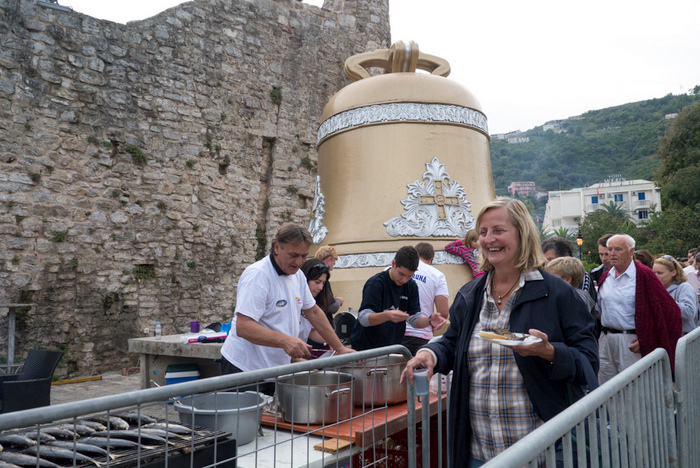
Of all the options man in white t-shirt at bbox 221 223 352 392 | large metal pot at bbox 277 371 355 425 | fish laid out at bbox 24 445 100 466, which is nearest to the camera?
fish laid out at bbox 24 445 100 466

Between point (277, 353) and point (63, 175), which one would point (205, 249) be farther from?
point (277, 353)

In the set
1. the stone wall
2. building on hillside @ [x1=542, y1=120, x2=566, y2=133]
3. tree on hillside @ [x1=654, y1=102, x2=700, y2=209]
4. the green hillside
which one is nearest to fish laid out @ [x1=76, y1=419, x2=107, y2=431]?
the stone wall

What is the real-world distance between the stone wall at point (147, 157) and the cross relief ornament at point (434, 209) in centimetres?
497

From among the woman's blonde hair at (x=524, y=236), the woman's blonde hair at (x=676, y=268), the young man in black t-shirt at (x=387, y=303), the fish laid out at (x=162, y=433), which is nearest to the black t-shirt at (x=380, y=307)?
the young man in black t-shirt at (x=387, y=303)

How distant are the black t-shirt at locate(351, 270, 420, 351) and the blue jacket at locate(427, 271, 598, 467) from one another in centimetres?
163

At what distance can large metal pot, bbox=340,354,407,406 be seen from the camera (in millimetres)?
2621

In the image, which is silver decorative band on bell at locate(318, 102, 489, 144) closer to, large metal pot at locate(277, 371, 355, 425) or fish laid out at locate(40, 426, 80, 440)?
large metal pot at locate(277, 371, 355, 425)

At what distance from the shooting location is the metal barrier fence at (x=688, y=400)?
2.43 meters

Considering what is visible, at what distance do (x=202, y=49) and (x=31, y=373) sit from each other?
706cm

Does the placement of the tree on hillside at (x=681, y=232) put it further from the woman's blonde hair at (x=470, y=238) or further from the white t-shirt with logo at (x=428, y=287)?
the white t-shirt with logo at (x=428, y=287)

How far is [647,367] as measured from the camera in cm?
214

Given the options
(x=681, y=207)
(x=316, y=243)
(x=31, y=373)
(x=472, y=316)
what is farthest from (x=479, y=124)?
(x=681, y=207)

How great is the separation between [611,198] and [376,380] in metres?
68.7

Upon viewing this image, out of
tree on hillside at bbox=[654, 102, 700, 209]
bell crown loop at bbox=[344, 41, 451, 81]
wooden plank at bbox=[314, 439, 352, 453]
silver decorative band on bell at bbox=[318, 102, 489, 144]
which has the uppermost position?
tree on hillside at bbox=[654, 102, 700, 209]
